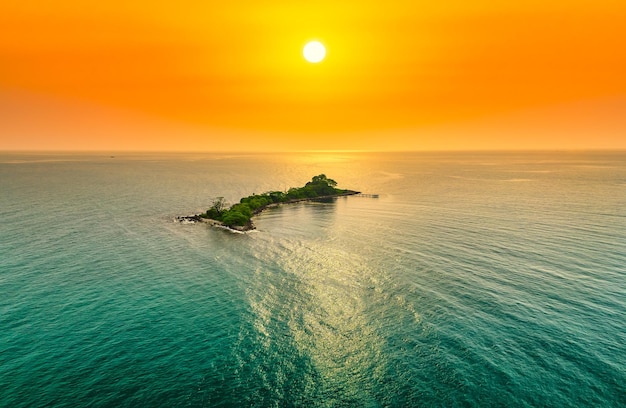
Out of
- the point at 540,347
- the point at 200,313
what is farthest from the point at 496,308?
the point at 200,313

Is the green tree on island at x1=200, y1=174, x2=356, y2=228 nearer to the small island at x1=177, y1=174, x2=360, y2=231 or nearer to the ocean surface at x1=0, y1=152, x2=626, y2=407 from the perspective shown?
the small island at x1=177, y1=174, x2=360, y2=231

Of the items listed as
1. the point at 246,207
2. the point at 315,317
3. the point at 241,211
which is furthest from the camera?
the point at 246,207

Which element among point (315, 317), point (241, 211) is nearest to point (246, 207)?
point (241, 211)

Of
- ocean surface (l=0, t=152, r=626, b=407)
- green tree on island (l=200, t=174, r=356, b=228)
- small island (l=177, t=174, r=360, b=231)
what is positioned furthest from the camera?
green tree on island (l=200, t=174, r=356, b=228)

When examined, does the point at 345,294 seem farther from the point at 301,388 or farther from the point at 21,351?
the point at 21,351

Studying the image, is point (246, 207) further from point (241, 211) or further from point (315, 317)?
point (315, 317)

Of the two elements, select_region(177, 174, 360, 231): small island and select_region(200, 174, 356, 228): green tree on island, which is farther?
select_region(200, 174, 356, 228): green tree on island

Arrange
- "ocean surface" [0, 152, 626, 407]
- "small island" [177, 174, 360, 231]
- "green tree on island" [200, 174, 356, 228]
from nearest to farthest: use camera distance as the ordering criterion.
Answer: "ocean surface" [0, 152, 626, 407]
"small island" [177, 174, 360, 231]
"green tree on island" [200, 174, 356, 228]

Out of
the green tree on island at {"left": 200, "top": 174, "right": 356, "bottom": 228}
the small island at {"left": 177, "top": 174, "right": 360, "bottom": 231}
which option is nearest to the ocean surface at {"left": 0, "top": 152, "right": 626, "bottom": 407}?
the small island at {"left": 177, "top": 174, "right": 360, "bottom": 231}

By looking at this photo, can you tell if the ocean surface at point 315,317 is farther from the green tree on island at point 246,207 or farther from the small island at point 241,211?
the green tree on island at point 246,207
